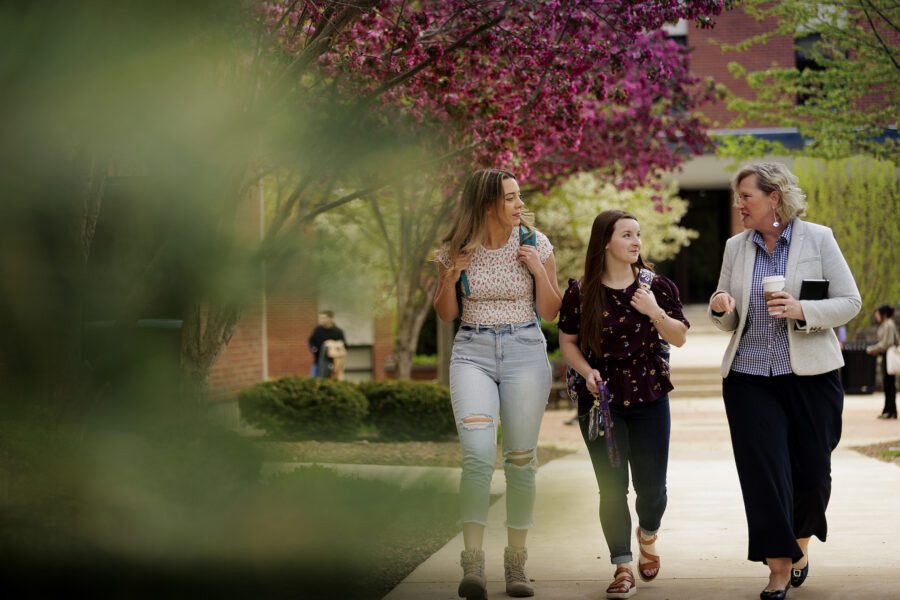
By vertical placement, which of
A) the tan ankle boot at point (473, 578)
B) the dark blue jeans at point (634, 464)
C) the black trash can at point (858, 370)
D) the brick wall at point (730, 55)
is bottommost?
the black trash can at point (858, 370)

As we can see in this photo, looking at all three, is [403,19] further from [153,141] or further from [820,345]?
[153,141]

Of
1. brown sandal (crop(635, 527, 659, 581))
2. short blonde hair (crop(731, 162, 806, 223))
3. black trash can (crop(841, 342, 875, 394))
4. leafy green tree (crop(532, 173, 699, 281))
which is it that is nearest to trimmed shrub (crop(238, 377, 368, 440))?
brown sandal (crop(635, 527, 659, 581))

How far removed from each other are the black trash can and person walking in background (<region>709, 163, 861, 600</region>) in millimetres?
19040

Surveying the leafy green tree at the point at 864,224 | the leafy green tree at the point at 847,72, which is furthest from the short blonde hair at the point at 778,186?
the leafy green tree at the point at 864,224

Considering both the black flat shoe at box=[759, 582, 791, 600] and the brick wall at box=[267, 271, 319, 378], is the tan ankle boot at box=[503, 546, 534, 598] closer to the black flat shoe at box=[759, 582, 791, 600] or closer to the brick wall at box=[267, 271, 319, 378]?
the black flat shoe at box=[759, 582, 791, 600]

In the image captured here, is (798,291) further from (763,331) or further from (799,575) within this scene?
(799,575)

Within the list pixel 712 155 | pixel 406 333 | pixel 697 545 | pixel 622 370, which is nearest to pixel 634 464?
pixel 622 370

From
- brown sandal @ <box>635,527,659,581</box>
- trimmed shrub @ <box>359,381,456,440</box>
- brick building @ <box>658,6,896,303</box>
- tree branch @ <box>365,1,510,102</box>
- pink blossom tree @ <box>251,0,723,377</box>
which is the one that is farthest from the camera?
brick building @ <box>658,6,896,303</box>

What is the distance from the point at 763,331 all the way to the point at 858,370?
19.7 meters

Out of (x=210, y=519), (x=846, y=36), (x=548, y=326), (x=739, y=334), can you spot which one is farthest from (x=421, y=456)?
(x=548, y=326)

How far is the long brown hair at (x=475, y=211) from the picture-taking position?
4926 mm

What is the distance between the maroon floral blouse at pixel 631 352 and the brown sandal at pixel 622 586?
684 mm

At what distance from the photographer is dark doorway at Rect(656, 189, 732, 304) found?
38156 millimetres

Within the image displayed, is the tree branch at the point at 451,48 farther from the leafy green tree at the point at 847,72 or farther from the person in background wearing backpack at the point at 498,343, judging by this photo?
the leafy green tree at the point at 847,72
